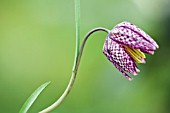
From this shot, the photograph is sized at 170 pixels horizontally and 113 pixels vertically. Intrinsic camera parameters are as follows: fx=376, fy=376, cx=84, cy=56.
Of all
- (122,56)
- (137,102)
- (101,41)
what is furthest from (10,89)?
(122,56)

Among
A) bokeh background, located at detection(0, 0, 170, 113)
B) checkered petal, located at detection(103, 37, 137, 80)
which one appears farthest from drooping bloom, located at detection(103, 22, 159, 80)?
bokeh background, located at detection(0, 0, 170, 113)

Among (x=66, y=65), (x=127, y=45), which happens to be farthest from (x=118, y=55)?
(x=66, y=65)

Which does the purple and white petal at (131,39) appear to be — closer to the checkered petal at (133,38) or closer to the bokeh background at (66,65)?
the checkered petal at (133,38)

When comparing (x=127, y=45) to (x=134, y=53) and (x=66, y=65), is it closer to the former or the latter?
(x=134, y=53)

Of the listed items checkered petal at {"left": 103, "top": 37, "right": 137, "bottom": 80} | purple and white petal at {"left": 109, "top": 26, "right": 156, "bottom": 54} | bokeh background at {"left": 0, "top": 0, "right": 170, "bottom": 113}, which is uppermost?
purple and white petal at {"left": 109, "top": 26, "right": 156, "bottom": 54}

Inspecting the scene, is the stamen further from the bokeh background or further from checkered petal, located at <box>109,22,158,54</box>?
the bokeh background

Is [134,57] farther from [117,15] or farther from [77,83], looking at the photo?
[117,15]

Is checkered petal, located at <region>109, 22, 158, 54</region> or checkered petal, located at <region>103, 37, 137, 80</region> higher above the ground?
checkered petal, located at <region>109, 22, 158, 54</region>
